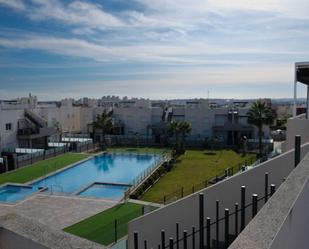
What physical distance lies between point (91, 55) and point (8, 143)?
499 inches

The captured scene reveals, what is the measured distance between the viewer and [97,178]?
25781 mm

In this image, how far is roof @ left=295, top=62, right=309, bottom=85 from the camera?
1318cm

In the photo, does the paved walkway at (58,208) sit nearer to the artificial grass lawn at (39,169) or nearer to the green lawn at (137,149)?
the artificial grass lawn at (39,169)

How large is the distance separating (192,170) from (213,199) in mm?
17151

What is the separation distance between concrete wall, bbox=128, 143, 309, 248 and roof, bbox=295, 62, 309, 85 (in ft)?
19.6

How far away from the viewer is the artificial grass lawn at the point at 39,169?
969 inches

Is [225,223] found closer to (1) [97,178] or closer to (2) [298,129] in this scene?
(2) [298,129]

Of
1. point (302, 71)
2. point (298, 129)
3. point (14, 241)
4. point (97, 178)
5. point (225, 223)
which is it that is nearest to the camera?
point (14, 241)

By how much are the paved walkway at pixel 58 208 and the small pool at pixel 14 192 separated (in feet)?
4.35

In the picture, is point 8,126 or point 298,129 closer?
point 298,129

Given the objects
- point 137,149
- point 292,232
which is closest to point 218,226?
point 292,232

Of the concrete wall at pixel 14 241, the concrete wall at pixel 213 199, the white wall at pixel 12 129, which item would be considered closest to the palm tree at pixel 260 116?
the white wall at pixel 12 129

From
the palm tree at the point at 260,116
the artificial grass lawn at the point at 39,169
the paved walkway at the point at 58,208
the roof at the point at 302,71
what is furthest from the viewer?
the palm tree at the point at 260,116

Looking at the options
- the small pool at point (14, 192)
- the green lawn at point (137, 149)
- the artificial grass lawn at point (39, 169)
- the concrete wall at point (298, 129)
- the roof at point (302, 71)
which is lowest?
the small pool at point (14, 192)
